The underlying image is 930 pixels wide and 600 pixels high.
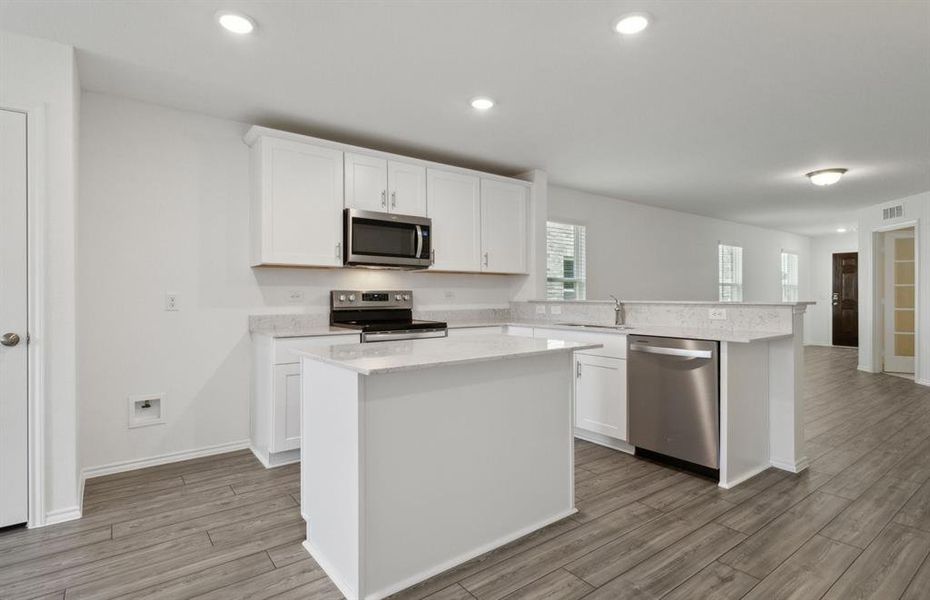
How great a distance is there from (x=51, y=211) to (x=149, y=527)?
1654 millimetres

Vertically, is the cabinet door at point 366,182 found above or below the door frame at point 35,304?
above

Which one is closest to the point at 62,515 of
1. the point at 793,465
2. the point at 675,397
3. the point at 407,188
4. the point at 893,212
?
the point at 407,188

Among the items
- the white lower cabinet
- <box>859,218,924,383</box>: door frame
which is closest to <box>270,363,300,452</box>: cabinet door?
the white lower cabinet

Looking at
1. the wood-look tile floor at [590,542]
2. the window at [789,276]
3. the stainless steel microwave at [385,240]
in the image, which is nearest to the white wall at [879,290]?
the window at [789,276]

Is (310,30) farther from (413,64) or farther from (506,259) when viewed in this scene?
(506,259)

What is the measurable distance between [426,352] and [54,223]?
6.72ft

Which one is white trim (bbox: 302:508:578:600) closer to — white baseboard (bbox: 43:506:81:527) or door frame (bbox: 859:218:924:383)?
white baseboard (bbox: 43:506:81:527)

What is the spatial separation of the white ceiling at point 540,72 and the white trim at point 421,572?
240 cm

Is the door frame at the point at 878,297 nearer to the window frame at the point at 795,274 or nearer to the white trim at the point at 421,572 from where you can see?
the window frame at the point at 795,274

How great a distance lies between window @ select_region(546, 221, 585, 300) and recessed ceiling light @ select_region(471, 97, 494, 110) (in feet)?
7.93

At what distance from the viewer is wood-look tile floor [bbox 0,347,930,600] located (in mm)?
1820

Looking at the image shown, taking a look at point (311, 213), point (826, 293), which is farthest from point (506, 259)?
point (826, 293)

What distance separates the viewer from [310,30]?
2.34 m

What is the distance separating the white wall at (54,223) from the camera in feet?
7.68
